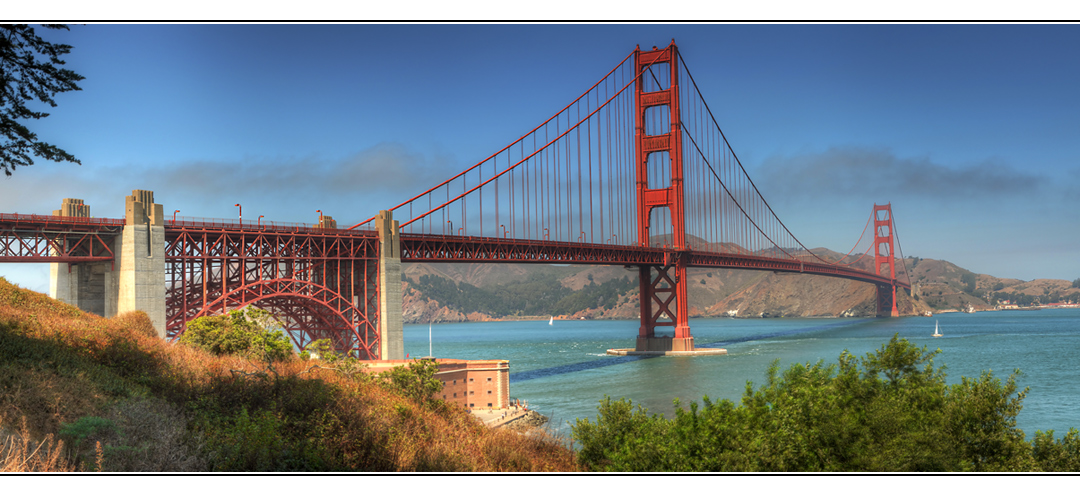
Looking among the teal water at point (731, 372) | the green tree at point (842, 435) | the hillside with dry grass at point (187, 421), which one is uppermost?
the hillside with dry grass at point (187, 421)

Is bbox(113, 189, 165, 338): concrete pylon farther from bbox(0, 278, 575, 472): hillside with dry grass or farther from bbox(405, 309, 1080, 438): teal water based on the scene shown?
bbox(405, 309, 1080, 438): teal water

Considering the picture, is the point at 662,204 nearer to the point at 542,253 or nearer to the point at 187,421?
the point at 542,253

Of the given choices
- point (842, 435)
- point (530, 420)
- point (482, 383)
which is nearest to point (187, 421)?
point (842, 435)

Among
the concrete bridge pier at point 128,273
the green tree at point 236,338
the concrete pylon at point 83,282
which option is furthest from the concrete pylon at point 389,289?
the concrete pylon at point 83,282

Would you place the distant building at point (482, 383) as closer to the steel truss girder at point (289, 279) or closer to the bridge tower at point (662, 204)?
the steel truss girder at point (289, 279)

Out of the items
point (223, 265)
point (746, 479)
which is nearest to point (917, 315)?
point (223, 265)

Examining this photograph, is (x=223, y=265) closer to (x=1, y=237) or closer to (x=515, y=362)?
(x=1, y=237)

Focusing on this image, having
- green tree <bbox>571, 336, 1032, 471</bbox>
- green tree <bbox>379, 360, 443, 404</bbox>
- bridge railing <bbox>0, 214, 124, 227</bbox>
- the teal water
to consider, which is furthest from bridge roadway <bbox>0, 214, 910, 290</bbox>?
green tree <bbox>571, 336, 1032, 471</bbox>
